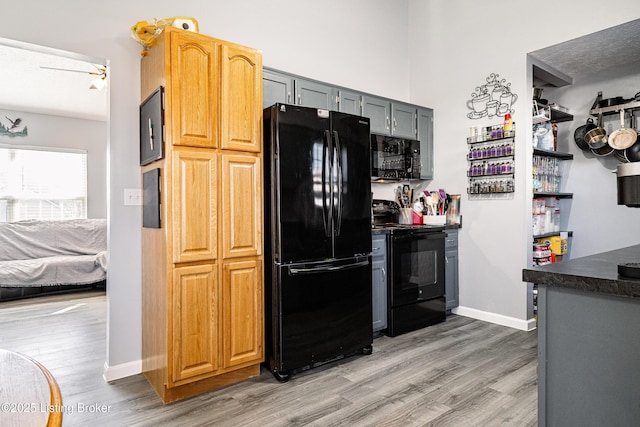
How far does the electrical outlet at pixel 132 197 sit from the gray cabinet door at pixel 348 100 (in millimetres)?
1868

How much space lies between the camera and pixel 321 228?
2.62 m

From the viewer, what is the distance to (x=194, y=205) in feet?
7.41

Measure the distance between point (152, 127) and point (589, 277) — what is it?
229 cm

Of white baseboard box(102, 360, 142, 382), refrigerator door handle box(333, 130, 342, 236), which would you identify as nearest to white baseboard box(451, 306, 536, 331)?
refrigerator door handle box(333, 130, 342, 236)

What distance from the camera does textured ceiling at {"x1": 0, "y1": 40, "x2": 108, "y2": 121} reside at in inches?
165

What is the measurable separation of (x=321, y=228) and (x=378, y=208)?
61.1 inches

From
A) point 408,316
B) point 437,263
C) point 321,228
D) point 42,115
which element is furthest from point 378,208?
point 42,115

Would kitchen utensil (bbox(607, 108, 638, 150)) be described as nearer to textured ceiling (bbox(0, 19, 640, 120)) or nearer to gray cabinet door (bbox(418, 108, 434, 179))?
textured ceiling (bbox(0, 19, 640, 120))

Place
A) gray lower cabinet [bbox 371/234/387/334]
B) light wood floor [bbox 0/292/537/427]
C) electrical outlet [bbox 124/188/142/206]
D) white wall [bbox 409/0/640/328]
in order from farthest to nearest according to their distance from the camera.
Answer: white wall [bbox 409/0/640/328] < gray lower cabinet [bbox 371/234/387/334] < electrical outlet [bbox 124/188/142/206] < light wood floor [bbox 0/292/537/427]

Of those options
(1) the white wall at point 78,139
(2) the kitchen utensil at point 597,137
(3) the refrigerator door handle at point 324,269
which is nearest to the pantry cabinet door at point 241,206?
(3) the refrigerator door handle at point 324,269

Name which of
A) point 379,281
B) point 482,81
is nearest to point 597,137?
point 482,81

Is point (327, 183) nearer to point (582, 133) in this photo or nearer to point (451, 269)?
point (451, 269)

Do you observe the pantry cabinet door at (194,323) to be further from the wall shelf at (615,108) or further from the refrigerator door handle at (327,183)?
the wall shelf at (615,108)

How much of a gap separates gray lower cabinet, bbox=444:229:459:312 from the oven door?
0.53 feet
